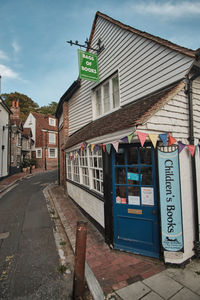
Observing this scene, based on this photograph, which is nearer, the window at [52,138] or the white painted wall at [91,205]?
the white painted wall at [91,205]

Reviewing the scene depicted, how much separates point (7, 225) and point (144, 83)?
23.8ft

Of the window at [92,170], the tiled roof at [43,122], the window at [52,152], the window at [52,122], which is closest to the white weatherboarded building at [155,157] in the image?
the window at [92,170]

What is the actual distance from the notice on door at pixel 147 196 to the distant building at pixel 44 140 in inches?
1031

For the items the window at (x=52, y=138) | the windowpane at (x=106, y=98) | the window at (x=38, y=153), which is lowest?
the window at (x=38, y=153)

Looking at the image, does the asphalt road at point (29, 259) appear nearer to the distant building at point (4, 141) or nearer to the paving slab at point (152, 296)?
the paving slab at point (152, 296)

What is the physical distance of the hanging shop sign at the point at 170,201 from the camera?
3.51 meters

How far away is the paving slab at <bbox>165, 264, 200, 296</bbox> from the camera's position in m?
2.90

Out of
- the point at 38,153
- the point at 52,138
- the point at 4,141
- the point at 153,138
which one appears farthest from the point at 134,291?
the point at 52,138

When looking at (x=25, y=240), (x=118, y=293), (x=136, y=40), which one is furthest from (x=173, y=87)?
(x=25, y=240)

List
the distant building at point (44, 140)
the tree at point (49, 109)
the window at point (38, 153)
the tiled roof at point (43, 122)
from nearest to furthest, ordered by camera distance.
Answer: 1. the distant building at point (44, 140)
2. the window at point (38, 153)
3. the tiled roof at point (43, 122)
4. the tree at point (49, 109)

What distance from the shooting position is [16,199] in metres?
10.1

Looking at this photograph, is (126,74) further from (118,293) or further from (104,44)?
(118,293)

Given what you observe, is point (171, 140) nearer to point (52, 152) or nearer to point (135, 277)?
point (135, 277)

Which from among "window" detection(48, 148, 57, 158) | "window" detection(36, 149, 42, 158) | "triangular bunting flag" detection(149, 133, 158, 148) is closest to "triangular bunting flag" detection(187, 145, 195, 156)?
"triangular bunting flag" detection(149, 133, 158, 148)
